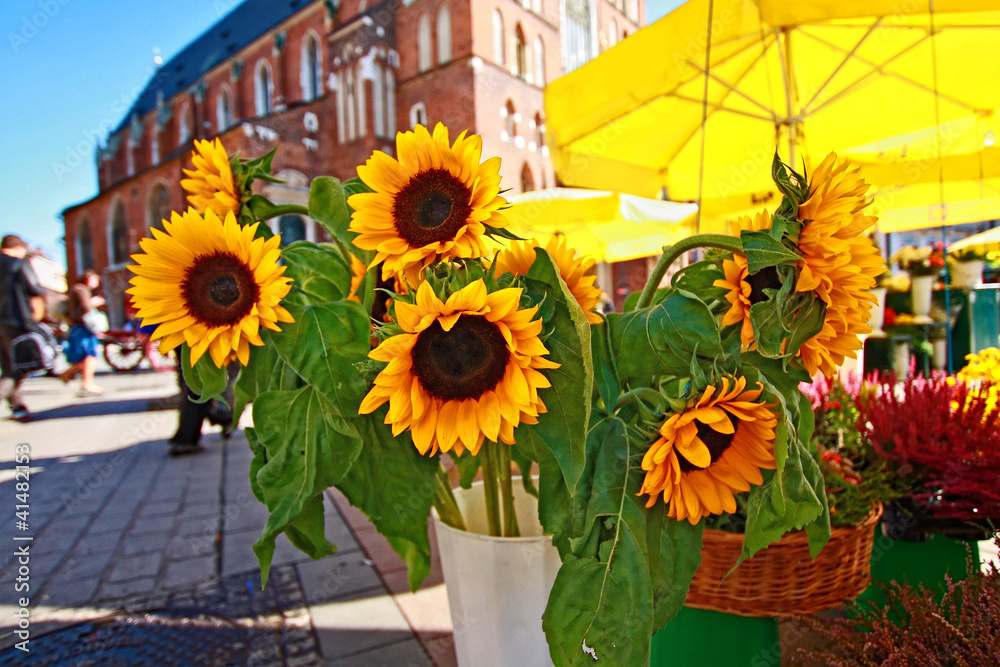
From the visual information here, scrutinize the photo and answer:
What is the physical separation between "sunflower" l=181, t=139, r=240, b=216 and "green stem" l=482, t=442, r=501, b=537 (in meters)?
0.55

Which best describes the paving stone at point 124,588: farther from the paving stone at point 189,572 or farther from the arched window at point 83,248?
the arched window at point 83,248

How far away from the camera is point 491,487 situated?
0.93 metres

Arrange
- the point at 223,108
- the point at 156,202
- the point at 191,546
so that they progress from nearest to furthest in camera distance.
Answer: the point at 191,546
the point at 156,202
the point at 223,108

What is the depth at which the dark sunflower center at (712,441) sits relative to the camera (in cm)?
80

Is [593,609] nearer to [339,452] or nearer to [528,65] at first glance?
[339,452]

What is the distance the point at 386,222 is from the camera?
0.76 m

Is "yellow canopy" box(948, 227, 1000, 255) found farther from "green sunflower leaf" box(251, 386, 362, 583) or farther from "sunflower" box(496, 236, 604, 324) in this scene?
"green sunflower leaf" box(251, 386, 362, 583)

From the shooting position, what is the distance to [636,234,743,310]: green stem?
0.75 m

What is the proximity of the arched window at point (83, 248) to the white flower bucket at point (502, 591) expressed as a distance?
137 ft

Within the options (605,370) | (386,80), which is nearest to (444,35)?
(386,80)

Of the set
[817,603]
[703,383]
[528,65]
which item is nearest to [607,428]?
[703,383]

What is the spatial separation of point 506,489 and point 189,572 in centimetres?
241

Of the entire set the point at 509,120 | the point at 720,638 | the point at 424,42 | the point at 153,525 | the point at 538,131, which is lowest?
the point at 153,525

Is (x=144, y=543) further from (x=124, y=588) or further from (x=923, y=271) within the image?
(x=923, y=271)
